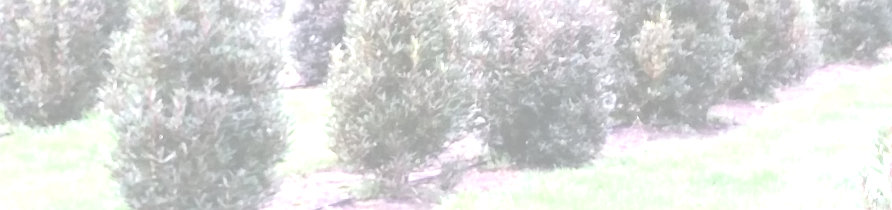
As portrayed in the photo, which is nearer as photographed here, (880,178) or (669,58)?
(880,178)

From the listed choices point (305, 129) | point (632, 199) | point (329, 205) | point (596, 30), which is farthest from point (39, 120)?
point (632, 199)

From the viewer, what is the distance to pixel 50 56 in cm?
1056

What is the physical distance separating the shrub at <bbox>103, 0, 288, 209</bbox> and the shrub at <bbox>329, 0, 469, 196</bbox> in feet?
3.24

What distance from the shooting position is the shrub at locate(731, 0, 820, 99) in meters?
12.9

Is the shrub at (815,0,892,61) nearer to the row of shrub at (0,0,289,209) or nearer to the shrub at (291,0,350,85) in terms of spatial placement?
the shrub at (291,0,350,85)

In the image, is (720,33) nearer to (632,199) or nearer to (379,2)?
(632,199)

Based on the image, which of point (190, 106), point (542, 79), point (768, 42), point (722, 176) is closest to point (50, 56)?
point (542, 79)

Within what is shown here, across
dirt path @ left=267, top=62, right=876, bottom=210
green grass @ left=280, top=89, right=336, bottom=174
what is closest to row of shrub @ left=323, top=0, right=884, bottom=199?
dirt path @ left=267, top=62, right=876, bottom=210

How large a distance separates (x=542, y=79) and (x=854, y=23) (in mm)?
10785

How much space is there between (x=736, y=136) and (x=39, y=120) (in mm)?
6597

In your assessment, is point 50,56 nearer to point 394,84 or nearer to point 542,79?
point 394,84

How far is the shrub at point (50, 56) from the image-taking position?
34.1 ft

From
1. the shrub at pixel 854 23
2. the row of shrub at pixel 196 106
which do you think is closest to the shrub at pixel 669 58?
the row of shrub at pixel 196 106

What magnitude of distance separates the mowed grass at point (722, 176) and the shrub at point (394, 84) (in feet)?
1.67
